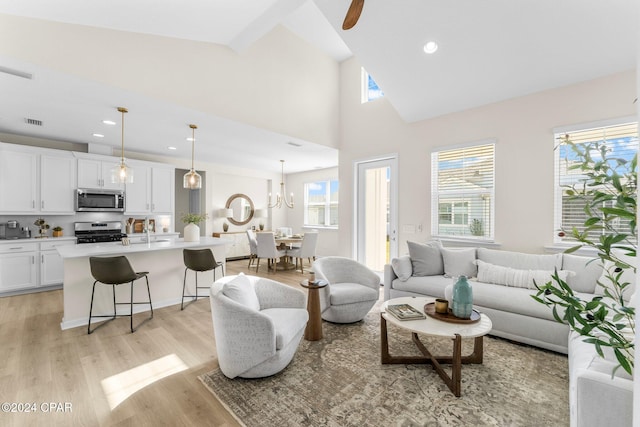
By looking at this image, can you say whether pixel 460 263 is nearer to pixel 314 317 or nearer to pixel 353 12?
pixel 314 317

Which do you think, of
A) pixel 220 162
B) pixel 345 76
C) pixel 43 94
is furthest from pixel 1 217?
pixel 345 76

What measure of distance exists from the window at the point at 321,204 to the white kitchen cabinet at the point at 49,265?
545cm

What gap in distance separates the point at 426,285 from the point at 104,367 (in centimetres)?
330

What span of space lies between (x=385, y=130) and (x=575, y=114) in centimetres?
252

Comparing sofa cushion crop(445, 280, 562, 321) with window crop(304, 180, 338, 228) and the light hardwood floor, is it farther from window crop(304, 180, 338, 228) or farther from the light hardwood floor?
window crop(304, 180, 338, 228)

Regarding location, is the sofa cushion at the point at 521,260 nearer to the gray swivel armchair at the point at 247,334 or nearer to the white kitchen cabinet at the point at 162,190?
the gray swivel armchair at the point at 247,334

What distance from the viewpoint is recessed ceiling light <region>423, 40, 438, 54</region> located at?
A: 11.2 ft

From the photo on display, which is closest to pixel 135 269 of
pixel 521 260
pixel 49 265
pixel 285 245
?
pixel 49 265

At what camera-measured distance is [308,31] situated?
4922 millimetres

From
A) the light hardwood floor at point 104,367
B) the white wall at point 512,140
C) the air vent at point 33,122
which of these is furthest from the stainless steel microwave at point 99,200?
the white wall at point 512,140

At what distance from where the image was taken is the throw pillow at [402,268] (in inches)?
149

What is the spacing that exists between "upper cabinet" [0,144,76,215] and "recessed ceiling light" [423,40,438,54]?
580cm

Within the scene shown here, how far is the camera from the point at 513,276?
3240mm

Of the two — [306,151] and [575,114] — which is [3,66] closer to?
[306,151]
